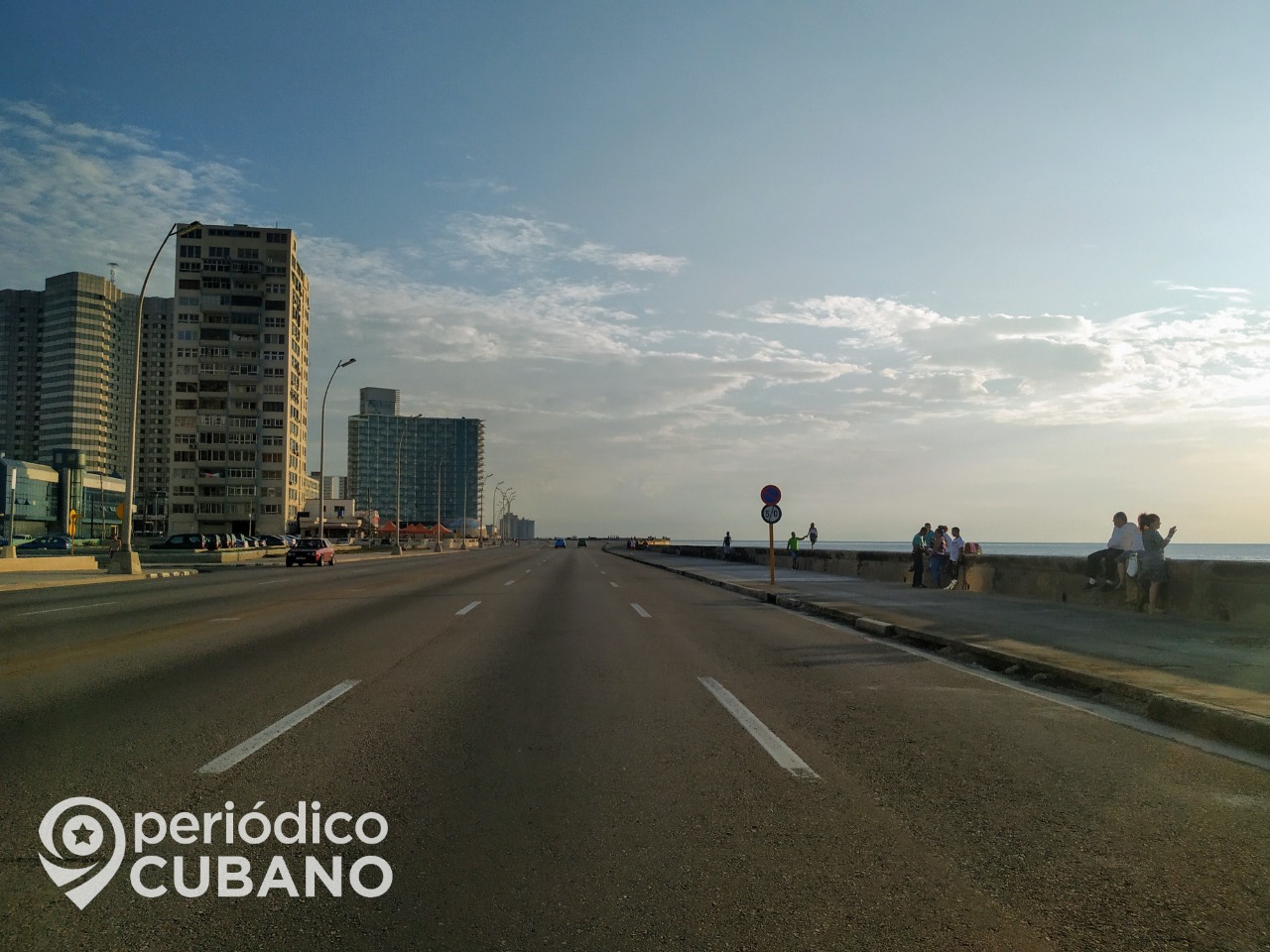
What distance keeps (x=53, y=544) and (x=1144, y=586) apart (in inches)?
2768

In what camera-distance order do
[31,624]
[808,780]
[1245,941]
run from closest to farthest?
[1245,941] → [808,780] → [31,624]

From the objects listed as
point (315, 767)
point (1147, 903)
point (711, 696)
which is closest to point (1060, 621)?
point (711, 696)

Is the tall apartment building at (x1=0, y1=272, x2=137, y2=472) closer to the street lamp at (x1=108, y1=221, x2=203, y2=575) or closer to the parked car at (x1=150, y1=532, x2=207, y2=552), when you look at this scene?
the parked car at (x1=150, y1=532, x2=207, y2=552)

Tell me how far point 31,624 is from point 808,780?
1410cm

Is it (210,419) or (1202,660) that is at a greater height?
(210,419)

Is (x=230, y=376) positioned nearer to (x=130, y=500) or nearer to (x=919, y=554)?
(x=130, y=500)

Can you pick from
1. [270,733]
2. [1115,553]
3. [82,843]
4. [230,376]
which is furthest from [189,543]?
[230,376]

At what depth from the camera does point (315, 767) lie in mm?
5602

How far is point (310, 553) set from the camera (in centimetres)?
4781

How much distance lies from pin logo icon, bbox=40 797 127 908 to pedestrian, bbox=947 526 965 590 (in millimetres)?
22948

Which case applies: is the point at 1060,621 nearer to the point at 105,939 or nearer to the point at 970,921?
the point at 970,921

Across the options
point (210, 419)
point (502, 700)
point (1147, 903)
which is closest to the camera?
point (1147, 903)

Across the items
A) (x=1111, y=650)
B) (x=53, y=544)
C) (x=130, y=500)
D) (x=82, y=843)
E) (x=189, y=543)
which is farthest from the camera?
(x=53, y=544)

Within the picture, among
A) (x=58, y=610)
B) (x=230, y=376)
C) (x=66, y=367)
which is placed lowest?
(x=58, y=610)
